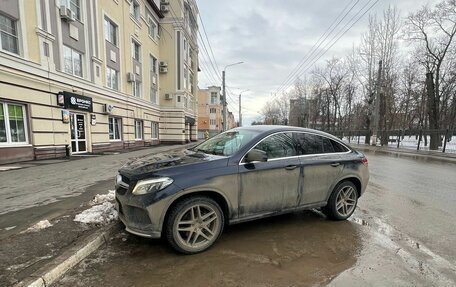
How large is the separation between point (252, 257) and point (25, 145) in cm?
1229

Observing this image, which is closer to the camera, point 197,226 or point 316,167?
point 197,226

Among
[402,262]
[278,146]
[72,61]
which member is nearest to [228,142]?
[278,146]

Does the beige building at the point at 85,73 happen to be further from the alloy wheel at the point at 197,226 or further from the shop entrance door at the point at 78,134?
the alloy wheel at the point at 197,226

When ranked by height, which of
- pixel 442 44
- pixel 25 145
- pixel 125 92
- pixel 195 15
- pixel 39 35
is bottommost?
pixel 25 145

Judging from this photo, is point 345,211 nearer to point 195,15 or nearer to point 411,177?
point 411,177

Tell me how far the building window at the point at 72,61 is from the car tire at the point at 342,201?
14651mm

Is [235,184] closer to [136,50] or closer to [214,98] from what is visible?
[136,50]

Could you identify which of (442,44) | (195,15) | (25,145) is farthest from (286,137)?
(195,15)

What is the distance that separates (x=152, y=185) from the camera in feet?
10.9

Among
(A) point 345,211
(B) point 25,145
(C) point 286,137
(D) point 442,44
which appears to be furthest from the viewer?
(D) point 442,44

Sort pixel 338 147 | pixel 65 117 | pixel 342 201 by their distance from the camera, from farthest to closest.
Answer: pixel 65 117 < pixel 338 147 < pixel 342 201

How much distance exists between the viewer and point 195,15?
37469 mm

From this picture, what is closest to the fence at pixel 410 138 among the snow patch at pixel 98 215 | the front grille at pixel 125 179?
the snow patch at pixel 98 215

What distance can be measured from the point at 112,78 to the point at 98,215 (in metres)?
17.2
